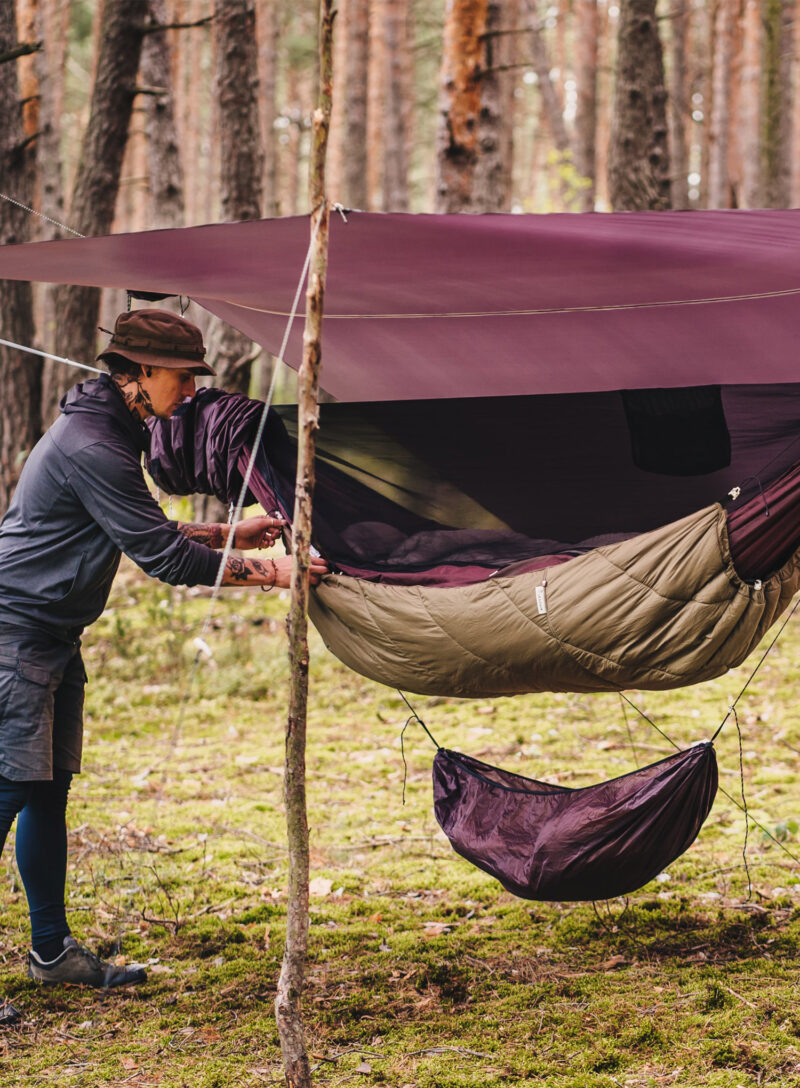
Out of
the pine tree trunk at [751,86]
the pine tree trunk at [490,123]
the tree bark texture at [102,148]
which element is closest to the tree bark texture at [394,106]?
the pine tree trunk at [751,86]

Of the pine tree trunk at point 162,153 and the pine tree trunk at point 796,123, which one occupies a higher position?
the pine tree trunk at point 796,123

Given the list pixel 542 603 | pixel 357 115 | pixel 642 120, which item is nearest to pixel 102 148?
pixel 642 120

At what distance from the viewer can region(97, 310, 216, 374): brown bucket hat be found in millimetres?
2434

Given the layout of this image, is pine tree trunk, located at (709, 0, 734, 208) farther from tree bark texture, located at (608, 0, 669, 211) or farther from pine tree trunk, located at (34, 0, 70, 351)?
pine tree trunk, located at (34, 0, 70, 351)

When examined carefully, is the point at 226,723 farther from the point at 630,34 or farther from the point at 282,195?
the point at 282,195

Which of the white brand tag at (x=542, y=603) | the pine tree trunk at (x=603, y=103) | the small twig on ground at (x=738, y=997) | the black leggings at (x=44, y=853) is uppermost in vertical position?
the pine tree trunk at (x=603, y=103)

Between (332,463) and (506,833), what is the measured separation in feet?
3.60

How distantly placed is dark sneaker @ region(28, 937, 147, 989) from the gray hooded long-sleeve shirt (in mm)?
866

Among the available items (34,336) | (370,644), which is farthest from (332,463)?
(34,336)

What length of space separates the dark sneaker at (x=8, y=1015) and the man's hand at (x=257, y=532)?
1.25m

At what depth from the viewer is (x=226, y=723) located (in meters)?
5.00

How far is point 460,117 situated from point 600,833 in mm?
4868

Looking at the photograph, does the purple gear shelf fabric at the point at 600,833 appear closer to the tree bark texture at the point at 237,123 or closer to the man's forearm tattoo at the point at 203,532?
the man's forearm tattoo at the point at 203,532

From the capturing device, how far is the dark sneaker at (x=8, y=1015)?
2.47 meters
